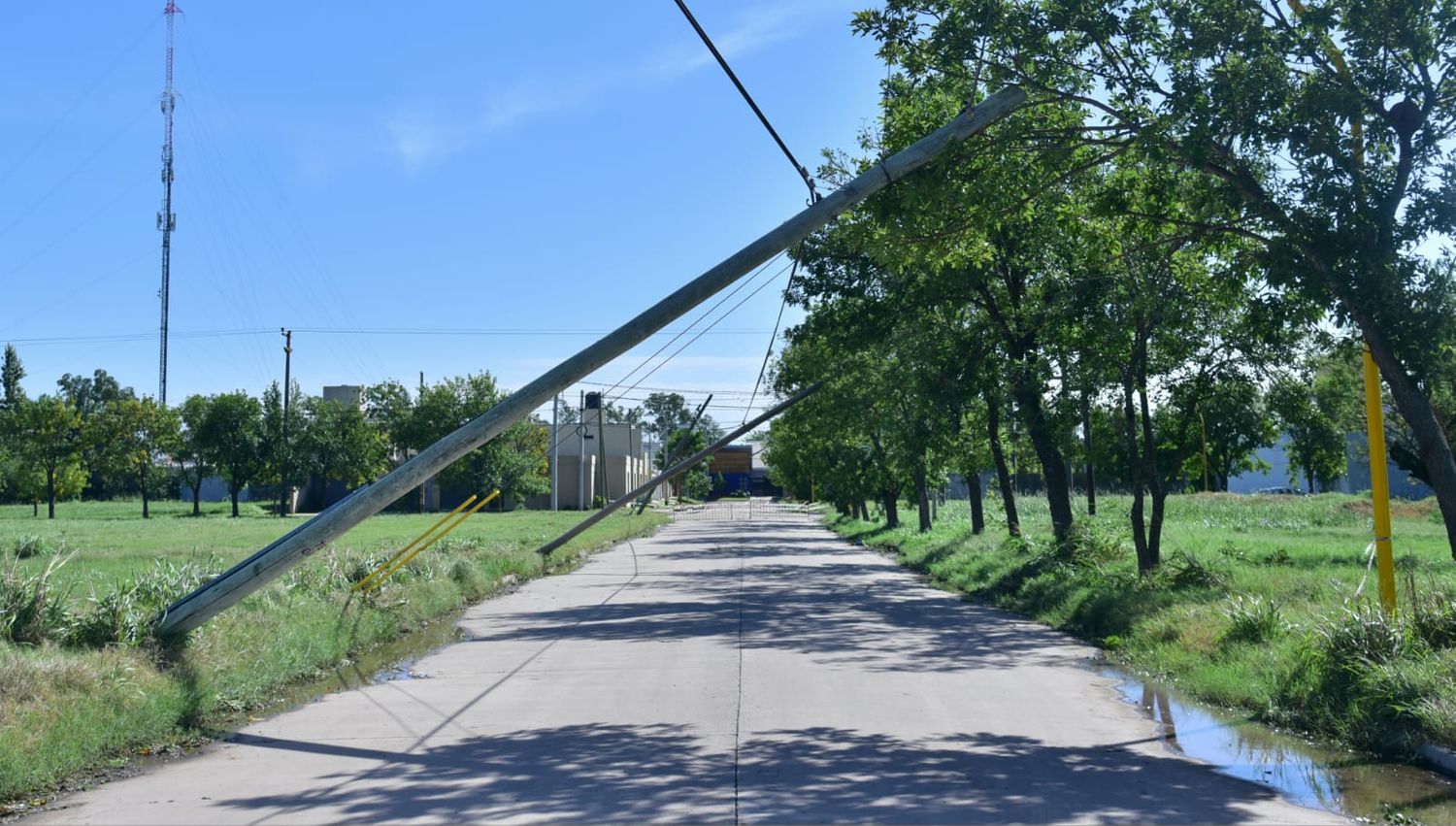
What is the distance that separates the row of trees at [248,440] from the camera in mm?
66125

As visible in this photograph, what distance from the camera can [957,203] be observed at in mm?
11328

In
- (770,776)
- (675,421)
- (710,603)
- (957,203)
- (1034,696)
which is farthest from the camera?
(675,421)

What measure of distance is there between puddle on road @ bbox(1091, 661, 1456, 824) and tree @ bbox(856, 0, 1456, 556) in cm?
260

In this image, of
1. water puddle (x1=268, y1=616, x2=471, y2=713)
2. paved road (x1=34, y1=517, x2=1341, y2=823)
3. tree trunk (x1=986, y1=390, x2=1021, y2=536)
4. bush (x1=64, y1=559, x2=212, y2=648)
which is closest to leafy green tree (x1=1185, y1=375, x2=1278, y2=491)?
paved road (x1=34, y1=517, x2=1341, y2=823)

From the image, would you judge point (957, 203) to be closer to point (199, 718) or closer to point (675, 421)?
point (199, 718)

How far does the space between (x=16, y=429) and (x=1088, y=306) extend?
67468 millimetres

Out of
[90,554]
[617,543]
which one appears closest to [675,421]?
[617,543]

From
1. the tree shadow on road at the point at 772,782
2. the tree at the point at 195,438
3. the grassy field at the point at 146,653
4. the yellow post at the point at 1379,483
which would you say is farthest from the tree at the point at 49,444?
the yellow post at the point at 1379,483

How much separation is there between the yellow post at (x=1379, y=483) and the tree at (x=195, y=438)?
2798 inches

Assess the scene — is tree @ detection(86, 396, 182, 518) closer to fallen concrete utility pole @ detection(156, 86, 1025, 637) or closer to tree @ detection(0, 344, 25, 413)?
tree @ detection(0, 344, 25, 413)

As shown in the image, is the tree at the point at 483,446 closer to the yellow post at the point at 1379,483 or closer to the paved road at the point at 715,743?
the paved road at the point at 715,743

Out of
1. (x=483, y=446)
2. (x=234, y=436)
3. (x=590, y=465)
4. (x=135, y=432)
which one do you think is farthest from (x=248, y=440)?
(x=590, y=465)

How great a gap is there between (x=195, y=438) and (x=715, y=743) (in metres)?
70.9

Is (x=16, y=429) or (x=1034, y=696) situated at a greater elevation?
(x=16, y=429)
